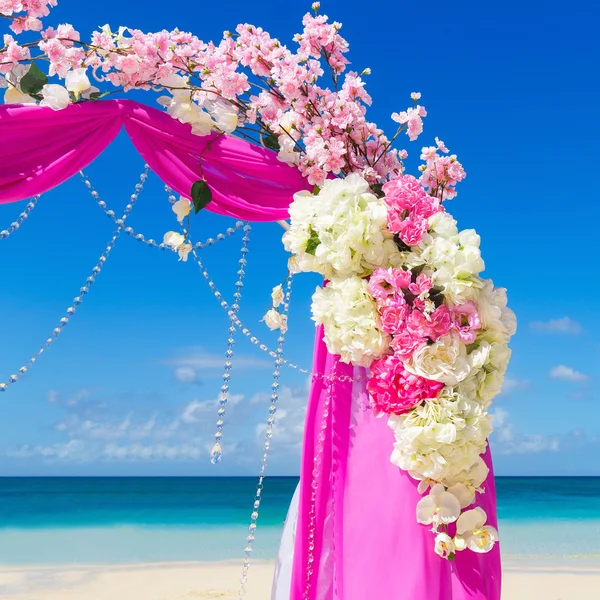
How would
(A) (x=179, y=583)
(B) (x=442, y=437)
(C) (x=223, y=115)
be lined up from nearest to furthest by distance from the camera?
(B) (x=442, y=437), (C) (x=223, y=115), (A) (x=179, y=583)

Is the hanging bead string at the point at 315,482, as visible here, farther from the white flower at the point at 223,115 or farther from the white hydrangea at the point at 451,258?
the white flower at the point at 223,115

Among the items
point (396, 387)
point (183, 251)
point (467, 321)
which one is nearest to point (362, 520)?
point (396, 387)

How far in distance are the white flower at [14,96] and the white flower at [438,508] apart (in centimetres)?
206

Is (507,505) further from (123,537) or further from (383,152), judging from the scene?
(383,152)

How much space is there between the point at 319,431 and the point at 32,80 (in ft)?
5.63

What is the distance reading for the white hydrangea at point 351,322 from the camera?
259 cm

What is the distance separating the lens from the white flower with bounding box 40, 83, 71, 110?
2734 millimetres

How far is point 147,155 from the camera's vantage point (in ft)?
9.57

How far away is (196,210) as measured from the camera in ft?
9.57

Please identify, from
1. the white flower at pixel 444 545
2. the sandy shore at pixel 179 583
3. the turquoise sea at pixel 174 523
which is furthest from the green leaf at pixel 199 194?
the turquoise sea at pixel 174 523

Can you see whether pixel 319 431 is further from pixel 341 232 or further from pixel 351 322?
pixel 341 232

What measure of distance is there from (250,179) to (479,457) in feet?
4.46

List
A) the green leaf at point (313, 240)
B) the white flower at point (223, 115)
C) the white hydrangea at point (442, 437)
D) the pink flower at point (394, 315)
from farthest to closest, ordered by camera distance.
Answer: the white flower at point (223, 115) → the green leaf at point (313, 240) → the pink flower at point (394, 315) → the white hydrangea at point (442, 437)

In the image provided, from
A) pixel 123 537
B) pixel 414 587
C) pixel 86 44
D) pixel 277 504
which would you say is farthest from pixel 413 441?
pixel 277 504
